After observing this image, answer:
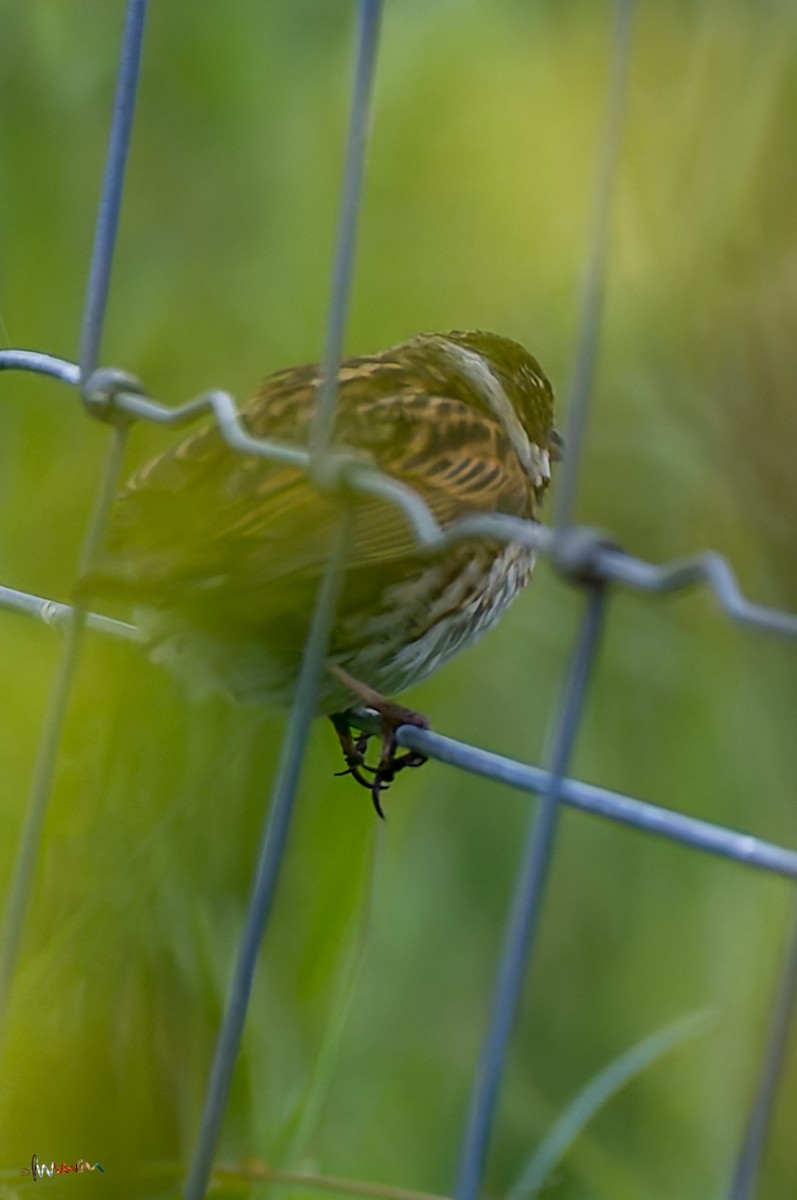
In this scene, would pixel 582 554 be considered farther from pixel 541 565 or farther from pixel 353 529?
pixel 541 565

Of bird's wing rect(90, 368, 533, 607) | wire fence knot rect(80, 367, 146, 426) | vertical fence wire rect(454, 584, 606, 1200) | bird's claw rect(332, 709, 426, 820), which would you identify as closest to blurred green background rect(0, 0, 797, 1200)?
bird's claw rect(332, 709, 426, 820)

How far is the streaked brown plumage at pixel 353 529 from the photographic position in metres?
0.93

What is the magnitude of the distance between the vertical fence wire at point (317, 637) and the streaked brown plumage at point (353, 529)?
0.06 meters

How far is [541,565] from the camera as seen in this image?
1.78m

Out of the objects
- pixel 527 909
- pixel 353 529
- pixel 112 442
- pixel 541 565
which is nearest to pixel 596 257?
pixel 527 909

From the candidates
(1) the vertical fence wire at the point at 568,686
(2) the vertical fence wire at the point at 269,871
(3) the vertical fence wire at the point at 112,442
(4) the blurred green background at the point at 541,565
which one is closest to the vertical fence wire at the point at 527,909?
(1) the vertical fence wire at the point at 568,686

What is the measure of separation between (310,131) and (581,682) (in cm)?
121

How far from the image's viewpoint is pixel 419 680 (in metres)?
1.28

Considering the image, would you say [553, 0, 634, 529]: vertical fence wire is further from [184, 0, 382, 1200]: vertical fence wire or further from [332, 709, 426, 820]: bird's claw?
[332, 709, 426, 820]: bird's claw

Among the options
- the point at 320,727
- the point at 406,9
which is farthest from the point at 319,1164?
the point at 406,9

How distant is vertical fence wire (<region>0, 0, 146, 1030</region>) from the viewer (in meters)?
0.82

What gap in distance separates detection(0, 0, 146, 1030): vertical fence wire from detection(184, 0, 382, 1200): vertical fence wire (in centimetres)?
14

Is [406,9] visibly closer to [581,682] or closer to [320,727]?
[320,727]

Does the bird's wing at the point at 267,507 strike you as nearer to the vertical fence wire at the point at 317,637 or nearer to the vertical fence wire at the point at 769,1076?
the vertical fence wire at the point at 317,637
